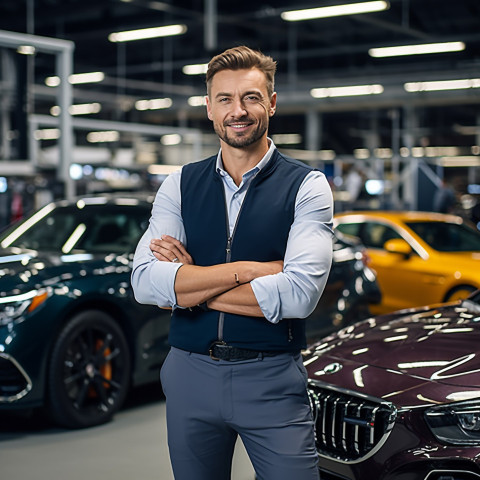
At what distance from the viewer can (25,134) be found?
29.2ft

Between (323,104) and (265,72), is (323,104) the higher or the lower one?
the higher one

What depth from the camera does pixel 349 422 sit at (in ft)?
10.5

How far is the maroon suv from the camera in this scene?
293 centimetres

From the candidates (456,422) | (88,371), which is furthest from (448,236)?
(456,422)

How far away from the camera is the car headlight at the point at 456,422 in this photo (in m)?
2.94

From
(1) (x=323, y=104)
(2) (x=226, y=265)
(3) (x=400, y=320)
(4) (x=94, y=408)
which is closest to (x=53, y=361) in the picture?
(4) (x=94, y=408)

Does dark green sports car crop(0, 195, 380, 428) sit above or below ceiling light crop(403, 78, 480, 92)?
below

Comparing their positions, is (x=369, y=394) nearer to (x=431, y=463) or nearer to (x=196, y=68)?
(x=431, y=463)

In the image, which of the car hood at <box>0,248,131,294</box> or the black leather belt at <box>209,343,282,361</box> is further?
the car hood at <box>0,248,131,294</box>

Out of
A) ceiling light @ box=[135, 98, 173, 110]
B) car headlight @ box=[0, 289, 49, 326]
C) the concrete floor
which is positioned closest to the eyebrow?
the concrete floor

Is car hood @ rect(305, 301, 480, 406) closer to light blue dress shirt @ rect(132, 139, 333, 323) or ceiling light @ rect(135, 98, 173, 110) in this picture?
light blue dress shirt @ rect(132, 139, 333, 323)

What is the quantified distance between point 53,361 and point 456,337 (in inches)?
98.5

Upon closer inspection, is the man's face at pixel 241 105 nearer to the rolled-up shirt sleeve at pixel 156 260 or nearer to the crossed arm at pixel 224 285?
the rolled-up shirt sleeve at pixel 156 260

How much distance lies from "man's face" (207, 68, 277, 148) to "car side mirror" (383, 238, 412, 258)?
20.9 feet
